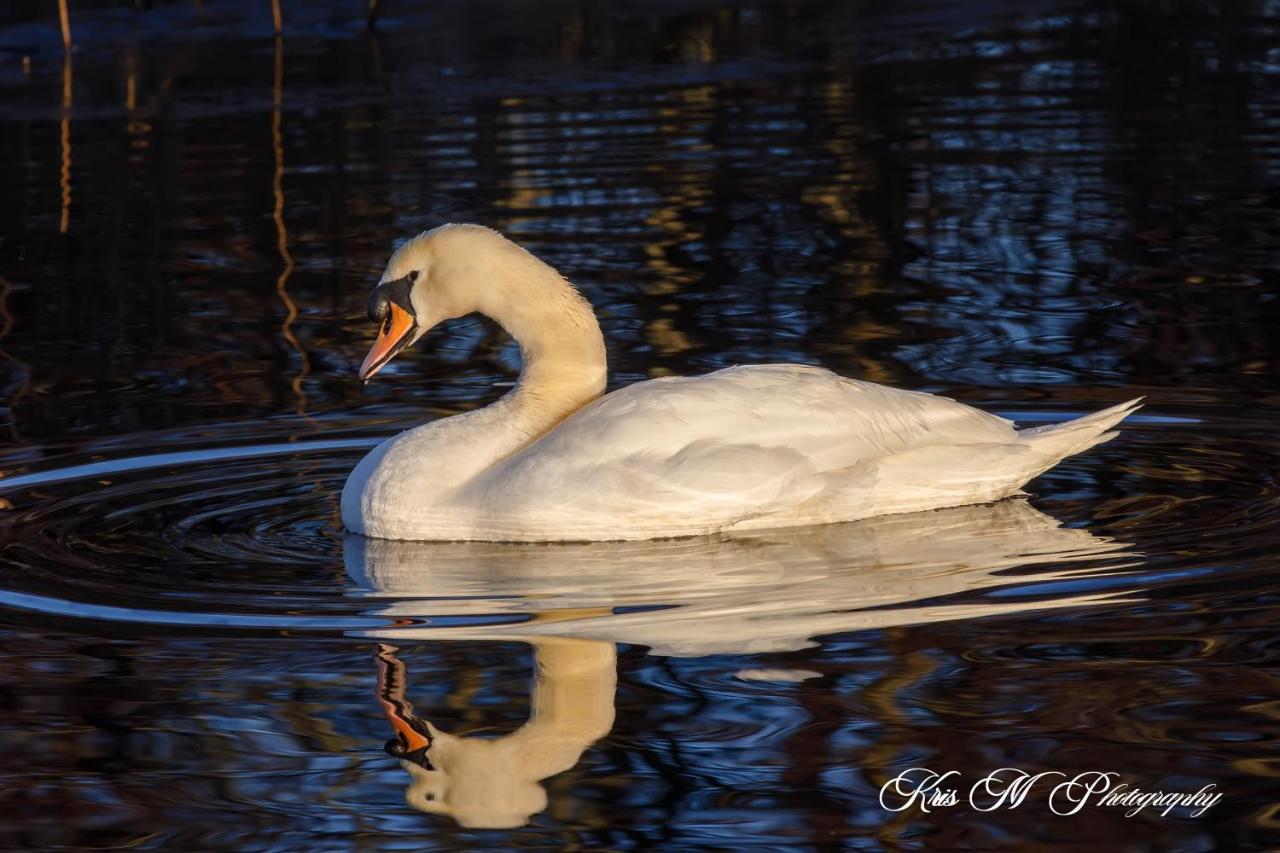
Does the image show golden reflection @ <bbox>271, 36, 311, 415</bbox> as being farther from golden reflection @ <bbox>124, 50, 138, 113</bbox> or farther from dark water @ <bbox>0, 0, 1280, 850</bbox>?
golden reflection @ <bbox>124, 50, 138, 113</bbox>

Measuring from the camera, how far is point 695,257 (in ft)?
39.8

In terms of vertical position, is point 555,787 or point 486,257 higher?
point 486,257

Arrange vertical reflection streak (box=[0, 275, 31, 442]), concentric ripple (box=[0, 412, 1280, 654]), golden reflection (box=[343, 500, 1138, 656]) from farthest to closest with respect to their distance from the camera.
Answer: vertical reflection streak (box=[0, 275, 31, 442]) < concentric ripple (box=[0, 412, 1280, 654]) < golden reflection (box=[343, 500, 1138, 656])

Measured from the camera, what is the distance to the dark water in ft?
15.3

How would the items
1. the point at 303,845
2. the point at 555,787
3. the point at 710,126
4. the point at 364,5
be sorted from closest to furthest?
1. the point at 303,845
2. the point at 555,787
3. the point at 710,126
4. the point at 364,5

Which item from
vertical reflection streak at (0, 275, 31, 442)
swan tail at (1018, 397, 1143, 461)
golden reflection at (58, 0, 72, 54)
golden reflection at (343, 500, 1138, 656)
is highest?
golden reflection at (58, 0, 72, 54)

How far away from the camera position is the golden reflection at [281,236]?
9.56 metres

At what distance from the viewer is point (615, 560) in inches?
255

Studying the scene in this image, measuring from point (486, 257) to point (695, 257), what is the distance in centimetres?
504

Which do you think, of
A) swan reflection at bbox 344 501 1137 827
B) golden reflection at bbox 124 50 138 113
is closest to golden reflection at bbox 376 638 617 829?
swan reflection at bbox 344 501 1137 827

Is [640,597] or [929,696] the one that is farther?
[640,597]

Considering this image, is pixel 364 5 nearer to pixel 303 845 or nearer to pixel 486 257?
pixel 486 257

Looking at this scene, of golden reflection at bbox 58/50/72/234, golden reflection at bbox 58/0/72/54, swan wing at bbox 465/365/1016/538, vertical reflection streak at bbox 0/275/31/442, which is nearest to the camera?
swan wing at bbox 465/365/1016/538

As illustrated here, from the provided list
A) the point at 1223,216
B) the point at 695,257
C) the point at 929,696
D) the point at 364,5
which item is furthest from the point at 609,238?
the point at 364,5
